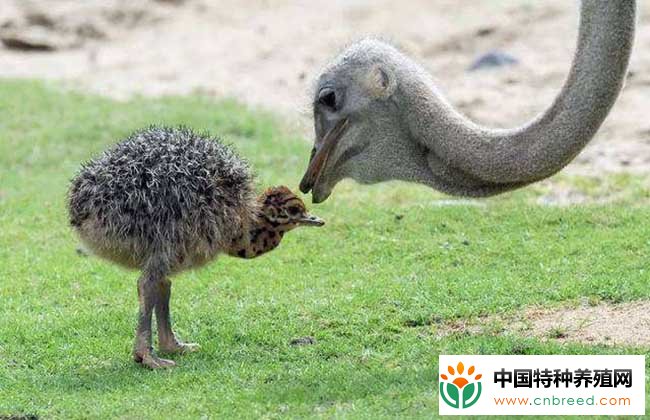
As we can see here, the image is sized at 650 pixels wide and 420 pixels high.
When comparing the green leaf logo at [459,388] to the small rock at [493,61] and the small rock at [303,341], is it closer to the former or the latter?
the small rock at [303,341]

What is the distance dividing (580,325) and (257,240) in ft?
6.10

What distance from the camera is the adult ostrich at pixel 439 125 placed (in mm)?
7352

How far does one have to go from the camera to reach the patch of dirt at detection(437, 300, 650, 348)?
8125 millimetres

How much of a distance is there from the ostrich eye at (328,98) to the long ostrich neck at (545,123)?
0.39 metres

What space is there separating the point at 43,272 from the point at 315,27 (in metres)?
9.24

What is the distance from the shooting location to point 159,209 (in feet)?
26.5

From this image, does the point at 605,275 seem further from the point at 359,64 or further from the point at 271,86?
the point at 271,86

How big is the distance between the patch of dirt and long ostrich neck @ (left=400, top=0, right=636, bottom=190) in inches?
40.5

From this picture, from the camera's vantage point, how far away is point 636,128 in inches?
549

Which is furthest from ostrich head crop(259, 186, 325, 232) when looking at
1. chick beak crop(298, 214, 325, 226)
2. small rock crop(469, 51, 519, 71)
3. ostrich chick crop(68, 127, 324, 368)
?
small rock crop(469, 51, 519, 71)

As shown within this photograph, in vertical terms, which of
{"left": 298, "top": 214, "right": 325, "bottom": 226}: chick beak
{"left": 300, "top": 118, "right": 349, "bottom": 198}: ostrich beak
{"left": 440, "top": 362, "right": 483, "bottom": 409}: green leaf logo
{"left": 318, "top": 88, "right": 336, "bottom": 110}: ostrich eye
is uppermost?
{"left": 318, "top": 88, "right": 336, "bottom": 110}: ostrich eye

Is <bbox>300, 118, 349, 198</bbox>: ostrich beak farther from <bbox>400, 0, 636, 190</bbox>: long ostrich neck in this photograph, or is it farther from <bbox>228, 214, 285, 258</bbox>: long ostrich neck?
<bbox>228, 214, 285, 258</bbox>: long ostrich neck

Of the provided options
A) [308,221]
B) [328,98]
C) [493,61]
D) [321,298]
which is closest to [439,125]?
[328,98]

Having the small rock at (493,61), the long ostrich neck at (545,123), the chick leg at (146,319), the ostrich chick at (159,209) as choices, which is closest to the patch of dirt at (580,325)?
the long ostrich neck at (545,123)
